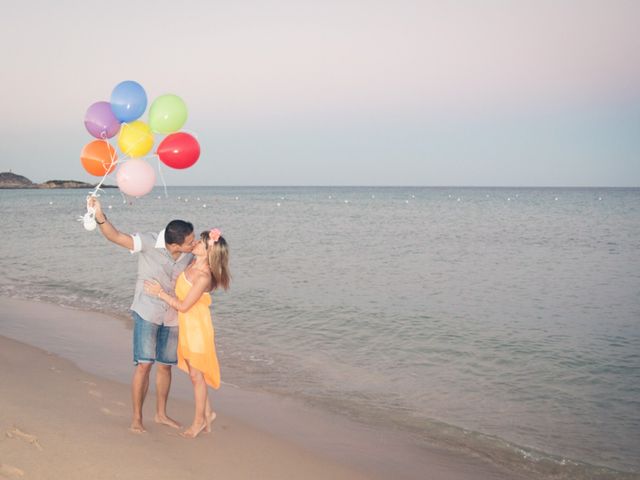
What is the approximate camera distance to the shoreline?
5102mm

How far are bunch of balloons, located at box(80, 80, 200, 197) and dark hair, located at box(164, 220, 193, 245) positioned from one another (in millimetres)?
744

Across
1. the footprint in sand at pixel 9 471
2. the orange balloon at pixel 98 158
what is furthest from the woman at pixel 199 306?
the footprint in sand at pixel 9 471

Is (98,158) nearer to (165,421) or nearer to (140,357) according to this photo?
(140,357)

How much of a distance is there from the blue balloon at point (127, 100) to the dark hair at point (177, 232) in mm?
1395

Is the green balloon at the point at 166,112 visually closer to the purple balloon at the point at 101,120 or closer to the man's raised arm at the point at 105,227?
the purple balloon at the point at 101,120

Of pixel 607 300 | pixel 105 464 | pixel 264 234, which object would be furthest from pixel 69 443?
pixel 264 234

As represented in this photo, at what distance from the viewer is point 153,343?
15.9 feet

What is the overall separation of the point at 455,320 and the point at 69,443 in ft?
26.9

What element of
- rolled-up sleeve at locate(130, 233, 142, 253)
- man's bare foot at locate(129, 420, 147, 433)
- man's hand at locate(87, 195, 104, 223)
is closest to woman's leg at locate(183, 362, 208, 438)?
man's bare foot at locate(129, 420, 147, 433)

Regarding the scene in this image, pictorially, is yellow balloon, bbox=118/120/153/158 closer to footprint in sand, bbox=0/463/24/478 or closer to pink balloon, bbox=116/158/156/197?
pink balloon, bbox=116/158/156/197

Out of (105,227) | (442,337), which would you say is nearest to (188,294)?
(105,227)

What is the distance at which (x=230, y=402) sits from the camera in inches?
259

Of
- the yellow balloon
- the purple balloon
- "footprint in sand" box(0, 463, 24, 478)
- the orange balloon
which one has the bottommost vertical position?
"footprint in sand" box(0, 463, 24, 478)

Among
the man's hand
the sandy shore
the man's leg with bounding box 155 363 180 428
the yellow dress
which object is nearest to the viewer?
the sandy shore
